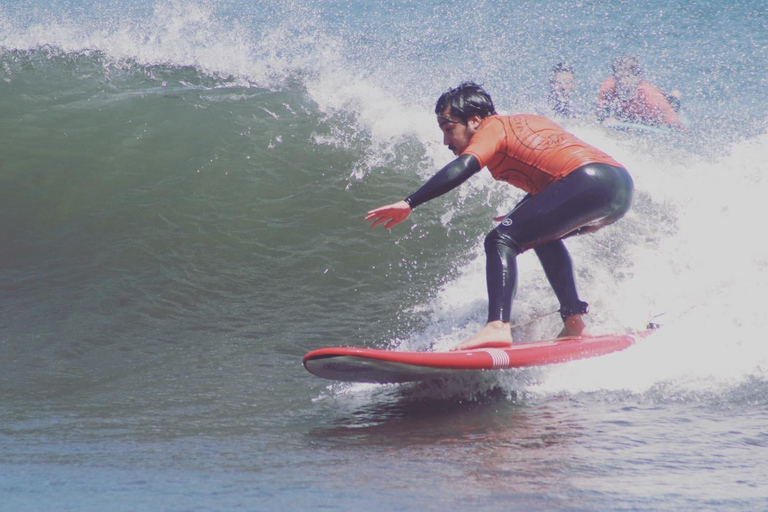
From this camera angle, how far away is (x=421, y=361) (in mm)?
3311

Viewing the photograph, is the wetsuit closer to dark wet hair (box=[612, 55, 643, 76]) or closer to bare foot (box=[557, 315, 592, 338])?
bare foot (box=[557, 315, 592, 338])

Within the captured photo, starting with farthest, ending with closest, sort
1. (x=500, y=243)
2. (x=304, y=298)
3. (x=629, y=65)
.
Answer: (x=629, y=65), (x=304, y=298), (x=500, y=243)

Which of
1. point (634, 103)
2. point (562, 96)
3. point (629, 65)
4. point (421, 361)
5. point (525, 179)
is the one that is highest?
point (629, 65)

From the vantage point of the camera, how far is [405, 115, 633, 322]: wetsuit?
3.71m

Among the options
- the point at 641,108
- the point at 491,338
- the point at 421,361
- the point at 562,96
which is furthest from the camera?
the point at 562,96

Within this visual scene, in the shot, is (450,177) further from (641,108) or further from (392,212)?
(641,108)

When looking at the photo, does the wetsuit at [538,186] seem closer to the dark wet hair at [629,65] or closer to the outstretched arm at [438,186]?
the outstretched arm at [438,186]

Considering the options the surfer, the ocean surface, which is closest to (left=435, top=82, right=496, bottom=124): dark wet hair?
the surfer

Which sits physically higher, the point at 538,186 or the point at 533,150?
the point at 533,150

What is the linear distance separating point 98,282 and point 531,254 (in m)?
3.12

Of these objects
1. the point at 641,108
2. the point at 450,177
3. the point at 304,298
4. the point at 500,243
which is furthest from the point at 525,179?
the point at 641,108

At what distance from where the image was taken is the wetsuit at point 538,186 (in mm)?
3709

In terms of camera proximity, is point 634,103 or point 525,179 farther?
point 634,103

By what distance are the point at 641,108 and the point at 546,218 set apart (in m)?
Result: 7.88
